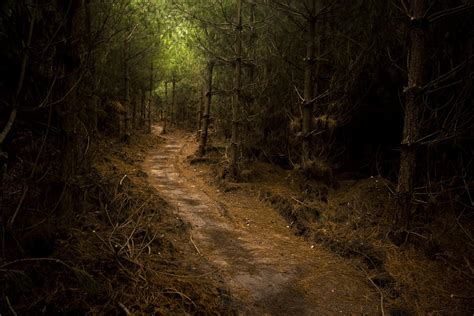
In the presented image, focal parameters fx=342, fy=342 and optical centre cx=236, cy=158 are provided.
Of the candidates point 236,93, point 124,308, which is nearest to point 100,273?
point 124,308

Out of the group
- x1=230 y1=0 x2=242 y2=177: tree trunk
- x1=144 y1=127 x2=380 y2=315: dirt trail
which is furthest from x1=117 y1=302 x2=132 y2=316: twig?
x1=230 y1=0 x2=242 y2=177: tree trunk

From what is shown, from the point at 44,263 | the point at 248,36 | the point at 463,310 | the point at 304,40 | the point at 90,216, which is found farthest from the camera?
the point at 248,36

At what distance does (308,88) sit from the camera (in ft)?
31.1

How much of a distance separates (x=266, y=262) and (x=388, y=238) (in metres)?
2.37

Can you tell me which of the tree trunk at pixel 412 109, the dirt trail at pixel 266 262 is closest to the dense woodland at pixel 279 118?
the tree trunk at pixel 412 109

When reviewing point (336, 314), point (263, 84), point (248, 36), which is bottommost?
point (336, 314)

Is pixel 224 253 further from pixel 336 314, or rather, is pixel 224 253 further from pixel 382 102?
pixel 382 102

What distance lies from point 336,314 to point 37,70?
15.7ft

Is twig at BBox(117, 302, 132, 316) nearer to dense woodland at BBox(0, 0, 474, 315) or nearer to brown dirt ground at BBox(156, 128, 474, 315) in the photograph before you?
dense woodland at BBox(0, 0, 474, 315)

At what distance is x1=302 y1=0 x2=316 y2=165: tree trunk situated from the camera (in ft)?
30.5

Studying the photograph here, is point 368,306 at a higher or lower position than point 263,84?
lower

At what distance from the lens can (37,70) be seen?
3871 millimetres

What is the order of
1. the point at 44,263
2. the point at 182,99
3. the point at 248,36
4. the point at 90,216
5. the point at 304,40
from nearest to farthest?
the point at 44,263
the point at 90,216
the point at 304,40
the point at 248,36
the point at 182,99

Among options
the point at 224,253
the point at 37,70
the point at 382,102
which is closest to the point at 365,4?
the point at 382,102
